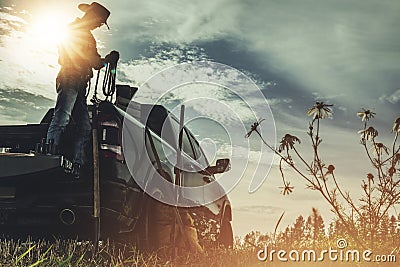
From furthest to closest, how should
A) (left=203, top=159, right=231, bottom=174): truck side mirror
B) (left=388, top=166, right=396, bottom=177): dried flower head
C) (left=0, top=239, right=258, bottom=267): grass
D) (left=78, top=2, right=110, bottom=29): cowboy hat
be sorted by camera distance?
Result: (left=203, top=159, right=231, bottom=174): truck side mirror, (left=78, top=2, right=110, bottom=29): cowboy hat, (left=388, top=166, right=396, bottom=177): dried flower head, (left=0, top=239, right=258, bottom=267): grass

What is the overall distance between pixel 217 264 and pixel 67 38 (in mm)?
2878

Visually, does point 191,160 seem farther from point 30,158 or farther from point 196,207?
point 30,158

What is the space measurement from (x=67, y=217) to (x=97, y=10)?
2027 millimetres

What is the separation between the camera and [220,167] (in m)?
7.76

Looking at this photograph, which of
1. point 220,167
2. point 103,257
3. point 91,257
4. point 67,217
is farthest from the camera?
point 220,167

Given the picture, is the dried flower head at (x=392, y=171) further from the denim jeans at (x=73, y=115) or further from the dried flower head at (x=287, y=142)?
the denim jeans at (x=73, y=115)

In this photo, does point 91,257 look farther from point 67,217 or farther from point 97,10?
point 97,10

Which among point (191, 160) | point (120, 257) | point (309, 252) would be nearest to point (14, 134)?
point (120, 257)

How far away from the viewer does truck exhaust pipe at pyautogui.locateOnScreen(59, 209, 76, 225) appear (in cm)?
582

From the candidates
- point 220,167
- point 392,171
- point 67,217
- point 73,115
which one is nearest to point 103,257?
point 67,217

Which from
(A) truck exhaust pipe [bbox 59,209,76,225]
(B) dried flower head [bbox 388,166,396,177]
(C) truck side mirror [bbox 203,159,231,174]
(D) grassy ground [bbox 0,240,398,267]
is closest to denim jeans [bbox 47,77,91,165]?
(A) truck exhaust pipe [bbox 59,209,76,225]

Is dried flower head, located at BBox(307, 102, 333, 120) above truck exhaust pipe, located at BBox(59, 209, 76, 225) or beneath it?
above

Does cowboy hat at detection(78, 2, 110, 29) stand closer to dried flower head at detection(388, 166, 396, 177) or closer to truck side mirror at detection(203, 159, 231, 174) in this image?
truck side mirror at detection(203, 159, 231, 174)

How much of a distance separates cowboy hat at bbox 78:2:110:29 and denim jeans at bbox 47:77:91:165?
69 cm
